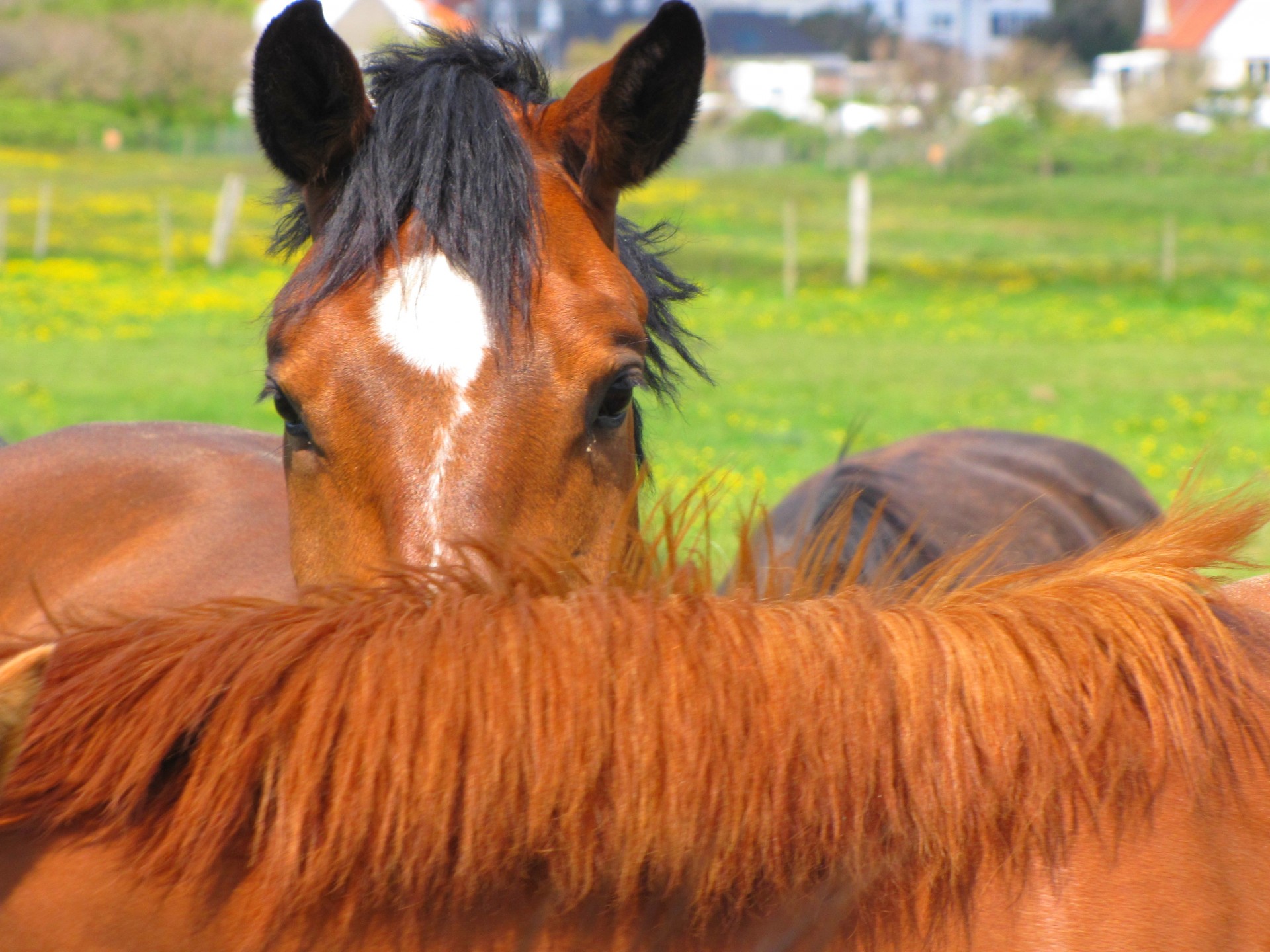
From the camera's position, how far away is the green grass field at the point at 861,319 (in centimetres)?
1036

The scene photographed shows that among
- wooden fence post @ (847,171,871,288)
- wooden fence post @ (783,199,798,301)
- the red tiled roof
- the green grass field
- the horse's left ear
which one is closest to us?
the horse's left ear

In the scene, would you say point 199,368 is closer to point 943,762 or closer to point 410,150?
point 410,150

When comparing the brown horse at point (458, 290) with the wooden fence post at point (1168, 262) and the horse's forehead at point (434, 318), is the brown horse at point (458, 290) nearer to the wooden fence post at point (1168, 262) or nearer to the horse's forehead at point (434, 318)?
the horse's forehead at point (434, 318)

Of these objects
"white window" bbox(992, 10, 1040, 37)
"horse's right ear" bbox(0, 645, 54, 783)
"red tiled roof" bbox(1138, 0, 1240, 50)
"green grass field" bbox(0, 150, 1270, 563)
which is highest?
"white window" bbox(992, 10, 1040, 37)

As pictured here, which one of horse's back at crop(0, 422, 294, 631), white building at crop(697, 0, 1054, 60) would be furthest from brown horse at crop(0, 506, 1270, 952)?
white building at crop(697, 0, 1054, 60)

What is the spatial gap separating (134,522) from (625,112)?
1.66 metres

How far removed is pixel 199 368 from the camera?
43.8 ft

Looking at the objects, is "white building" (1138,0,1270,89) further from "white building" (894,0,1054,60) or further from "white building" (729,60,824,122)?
"white building" (894,0,1054,60)

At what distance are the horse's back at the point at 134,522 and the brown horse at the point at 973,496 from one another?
48.2 inches

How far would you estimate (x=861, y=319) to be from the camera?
59.2ft

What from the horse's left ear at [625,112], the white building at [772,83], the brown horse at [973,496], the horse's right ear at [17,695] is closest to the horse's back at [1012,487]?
the brown horse at [973,496]

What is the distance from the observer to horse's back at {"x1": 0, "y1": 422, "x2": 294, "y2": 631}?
284 centimetres

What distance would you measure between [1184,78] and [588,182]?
2250 inches

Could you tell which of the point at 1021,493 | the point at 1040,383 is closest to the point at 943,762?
the point at 1021,493
